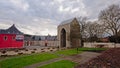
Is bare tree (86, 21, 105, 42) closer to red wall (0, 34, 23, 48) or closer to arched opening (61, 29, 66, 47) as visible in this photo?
arched opening (61, 29, 66, 47)

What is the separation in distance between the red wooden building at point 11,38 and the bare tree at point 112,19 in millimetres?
25820

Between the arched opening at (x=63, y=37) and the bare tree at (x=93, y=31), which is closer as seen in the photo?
the bare tree at (x=93, y=31)

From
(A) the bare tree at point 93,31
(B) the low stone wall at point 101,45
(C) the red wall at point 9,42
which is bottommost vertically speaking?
(B) the low stone wall at point 101,45

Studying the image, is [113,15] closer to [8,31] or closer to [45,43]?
[8,31]

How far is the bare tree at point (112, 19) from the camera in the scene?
40906 millimetres

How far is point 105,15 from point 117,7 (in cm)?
405

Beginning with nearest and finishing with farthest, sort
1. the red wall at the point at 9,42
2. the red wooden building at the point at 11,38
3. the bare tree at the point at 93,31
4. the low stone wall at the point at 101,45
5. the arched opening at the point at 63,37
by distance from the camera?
the red wall at the point at 9,42
the red wooden building at the point at 11,38
the low stone wall at the point at 101,45
the bare tree at the point at 93,31
the arched opening at the point at 63,37

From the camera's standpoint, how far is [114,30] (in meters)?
41.9

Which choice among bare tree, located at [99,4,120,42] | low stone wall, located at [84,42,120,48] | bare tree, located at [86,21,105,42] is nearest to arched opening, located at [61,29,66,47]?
bare tree, located at [86,21,105,42]

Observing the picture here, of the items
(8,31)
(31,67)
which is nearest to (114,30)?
(8,31)

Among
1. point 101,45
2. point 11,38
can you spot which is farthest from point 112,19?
point 11,38

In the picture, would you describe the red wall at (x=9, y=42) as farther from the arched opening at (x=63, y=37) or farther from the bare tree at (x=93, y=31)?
the bare tree at (x=93, y=31)

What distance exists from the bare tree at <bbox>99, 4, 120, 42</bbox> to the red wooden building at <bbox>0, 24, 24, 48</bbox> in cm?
2582

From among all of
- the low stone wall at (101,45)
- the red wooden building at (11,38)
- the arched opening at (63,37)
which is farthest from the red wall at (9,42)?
the arched opening at (63,37)
